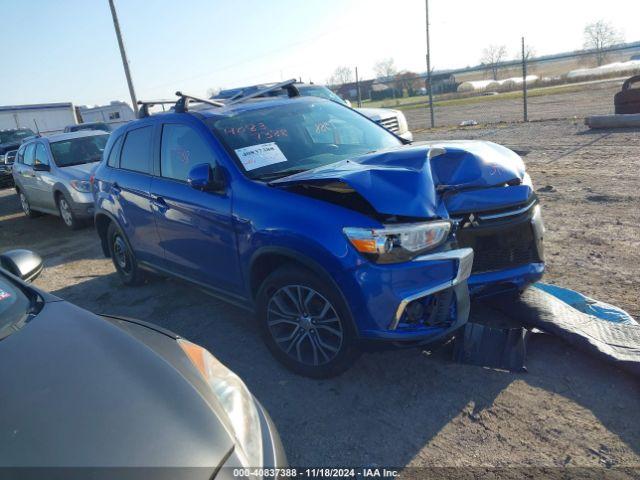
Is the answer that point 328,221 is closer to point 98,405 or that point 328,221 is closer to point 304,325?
point 304,325

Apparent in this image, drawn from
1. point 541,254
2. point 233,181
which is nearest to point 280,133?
point 233,181

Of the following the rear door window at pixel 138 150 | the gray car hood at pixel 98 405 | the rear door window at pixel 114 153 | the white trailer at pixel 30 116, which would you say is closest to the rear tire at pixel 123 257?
the rear door window at pixel 114 153

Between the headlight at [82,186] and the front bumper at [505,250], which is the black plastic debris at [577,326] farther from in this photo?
the headlight at [82,186]

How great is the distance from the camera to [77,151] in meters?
9.58

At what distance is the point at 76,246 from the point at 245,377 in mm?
5765

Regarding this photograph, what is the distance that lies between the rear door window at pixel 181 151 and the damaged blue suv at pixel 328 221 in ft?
0.05

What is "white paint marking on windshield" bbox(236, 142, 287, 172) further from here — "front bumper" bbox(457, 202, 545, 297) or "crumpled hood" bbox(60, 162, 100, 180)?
"crumpled hood" bbox(60, 162, 100, 180)

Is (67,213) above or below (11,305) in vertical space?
below

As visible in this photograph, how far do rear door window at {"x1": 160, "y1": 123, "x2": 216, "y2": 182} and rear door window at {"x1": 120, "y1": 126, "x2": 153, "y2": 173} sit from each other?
291 mm

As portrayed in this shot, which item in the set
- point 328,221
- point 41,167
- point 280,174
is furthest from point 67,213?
point 328,221

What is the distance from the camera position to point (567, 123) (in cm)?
1368

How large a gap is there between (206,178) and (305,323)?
125 centimetres

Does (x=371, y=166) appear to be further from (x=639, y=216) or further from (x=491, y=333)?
(x=639, y=216)

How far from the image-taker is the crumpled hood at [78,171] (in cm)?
860
